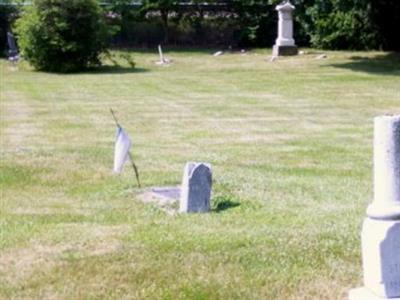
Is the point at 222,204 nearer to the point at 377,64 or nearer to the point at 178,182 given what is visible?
the point at 178,182

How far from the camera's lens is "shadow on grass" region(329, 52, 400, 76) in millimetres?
29694

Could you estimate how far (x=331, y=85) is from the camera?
83.8 ft

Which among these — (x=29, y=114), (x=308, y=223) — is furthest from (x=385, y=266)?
(x=29, y=114)

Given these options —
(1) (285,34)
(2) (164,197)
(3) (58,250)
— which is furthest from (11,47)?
(3) (58,250)

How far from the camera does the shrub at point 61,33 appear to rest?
32.2 meters

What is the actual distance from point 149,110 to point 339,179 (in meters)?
10.0

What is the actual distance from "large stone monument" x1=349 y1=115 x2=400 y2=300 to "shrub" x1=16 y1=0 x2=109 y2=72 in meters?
27.7

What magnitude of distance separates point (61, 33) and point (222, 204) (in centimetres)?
2438

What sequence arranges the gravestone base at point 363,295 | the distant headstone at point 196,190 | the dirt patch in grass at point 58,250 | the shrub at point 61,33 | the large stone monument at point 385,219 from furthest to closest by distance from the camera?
the shrub at point 61,33 < the distant headstone at point 196,190 < the dirt patch in grass at point 58,250 < the gravestone base at point 363,295 < the large stone monument at point 385,219

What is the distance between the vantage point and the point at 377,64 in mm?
31922

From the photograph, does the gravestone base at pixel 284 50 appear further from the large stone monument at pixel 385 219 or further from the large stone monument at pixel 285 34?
the large stone monument at pixel 385 219

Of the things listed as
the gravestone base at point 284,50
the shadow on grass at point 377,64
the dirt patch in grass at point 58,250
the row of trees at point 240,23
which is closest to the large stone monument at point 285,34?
the gravestone base at point 284,50

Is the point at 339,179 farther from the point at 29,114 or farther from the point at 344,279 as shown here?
the point at 29,114

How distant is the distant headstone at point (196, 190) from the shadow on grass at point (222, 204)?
4.7 inches
